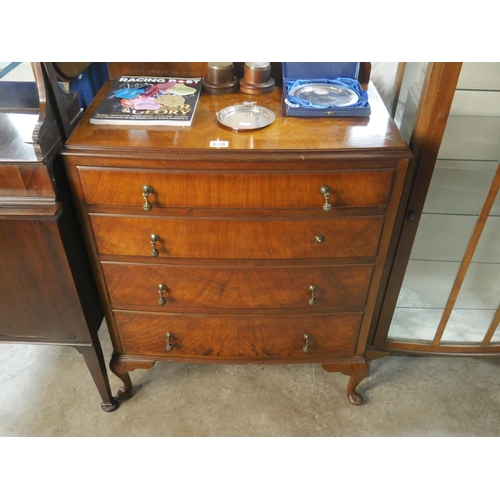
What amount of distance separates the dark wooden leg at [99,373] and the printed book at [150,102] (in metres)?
0.73

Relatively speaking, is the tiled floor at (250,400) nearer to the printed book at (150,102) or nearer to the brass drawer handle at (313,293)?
the brass drawer handle at (313,293)

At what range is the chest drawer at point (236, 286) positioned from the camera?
4.36 feet

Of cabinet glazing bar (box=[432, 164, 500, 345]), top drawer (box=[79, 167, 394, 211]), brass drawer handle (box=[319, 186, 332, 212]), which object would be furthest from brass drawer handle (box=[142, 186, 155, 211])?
cabinet glazing bar (box=[432, 164, 500, 345])

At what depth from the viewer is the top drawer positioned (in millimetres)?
1133

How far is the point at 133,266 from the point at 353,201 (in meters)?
0.64

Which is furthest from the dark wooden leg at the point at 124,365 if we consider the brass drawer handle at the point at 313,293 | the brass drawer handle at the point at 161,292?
Answer: the brass drawer handle at the point at 313,293

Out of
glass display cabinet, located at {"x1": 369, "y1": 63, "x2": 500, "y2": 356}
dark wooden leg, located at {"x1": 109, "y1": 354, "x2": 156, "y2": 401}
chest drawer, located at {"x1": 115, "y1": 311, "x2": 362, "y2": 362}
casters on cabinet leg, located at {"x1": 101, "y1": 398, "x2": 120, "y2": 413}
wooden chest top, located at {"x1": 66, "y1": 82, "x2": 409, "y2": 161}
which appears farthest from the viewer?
casters on cabinet leg, located at {"x1": 101, "y1": 398, "x2": 120, "y2": 413}

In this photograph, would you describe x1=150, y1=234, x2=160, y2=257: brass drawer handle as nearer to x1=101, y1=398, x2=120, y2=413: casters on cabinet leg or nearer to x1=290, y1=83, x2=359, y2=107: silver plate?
x1=290, y1=83, x2=359, y2=107: silver plate

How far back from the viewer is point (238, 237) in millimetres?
1244

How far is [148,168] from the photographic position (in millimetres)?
1118

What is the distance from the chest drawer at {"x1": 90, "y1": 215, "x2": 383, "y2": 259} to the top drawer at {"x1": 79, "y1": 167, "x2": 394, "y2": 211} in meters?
0.06

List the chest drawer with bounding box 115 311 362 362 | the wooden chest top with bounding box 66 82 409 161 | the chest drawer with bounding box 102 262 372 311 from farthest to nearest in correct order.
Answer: the chest drawer with bounding box 115 311 362 362, the chest drawer with bounding box 102 262 372 311, the wooden chest top with bounding box 66 82 409 161

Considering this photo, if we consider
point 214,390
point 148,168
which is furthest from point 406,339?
point 148,168

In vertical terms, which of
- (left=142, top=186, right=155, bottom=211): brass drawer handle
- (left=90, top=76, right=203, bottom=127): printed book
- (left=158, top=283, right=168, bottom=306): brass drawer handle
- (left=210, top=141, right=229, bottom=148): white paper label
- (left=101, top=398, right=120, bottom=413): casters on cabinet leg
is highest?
(left=90, top=76, right=203, bottom=127): printed book
